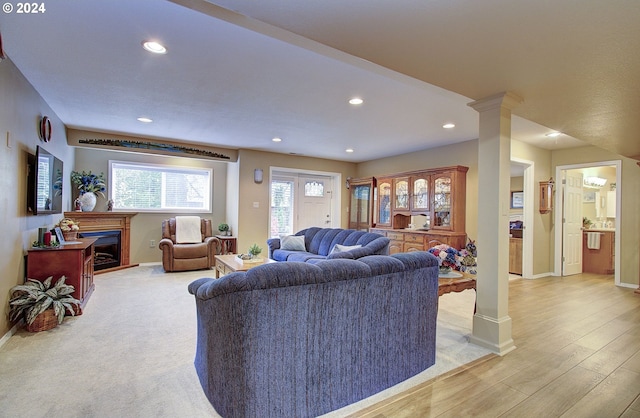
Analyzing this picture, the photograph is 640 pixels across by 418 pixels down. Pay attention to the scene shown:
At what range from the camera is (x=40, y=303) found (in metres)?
2.86

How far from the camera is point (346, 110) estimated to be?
375 centimetres

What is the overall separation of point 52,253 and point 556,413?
4374 millimetres

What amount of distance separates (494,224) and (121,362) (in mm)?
3095

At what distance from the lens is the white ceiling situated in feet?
4.95

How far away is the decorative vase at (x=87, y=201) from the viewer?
530cm

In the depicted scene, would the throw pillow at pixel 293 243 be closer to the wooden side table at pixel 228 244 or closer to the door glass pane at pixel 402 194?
the wooden side table at pixel 228 244

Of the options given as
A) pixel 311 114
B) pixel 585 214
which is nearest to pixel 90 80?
pixel 311 114

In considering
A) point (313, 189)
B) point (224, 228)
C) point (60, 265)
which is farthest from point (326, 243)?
point (60, 265)

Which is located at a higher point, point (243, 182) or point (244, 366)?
point (243, 182)

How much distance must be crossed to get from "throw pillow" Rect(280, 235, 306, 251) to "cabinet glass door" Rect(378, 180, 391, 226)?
202cm

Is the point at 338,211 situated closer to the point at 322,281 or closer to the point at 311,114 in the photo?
the point at 311,114

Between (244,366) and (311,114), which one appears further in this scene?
(311,114)

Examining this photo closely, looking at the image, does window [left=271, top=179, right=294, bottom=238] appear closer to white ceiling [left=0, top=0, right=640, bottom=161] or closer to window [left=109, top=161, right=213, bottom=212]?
window [left=109, top=161, right=213, bottom=212]

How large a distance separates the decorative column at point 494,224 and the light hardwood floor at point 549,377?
0.22 meters
